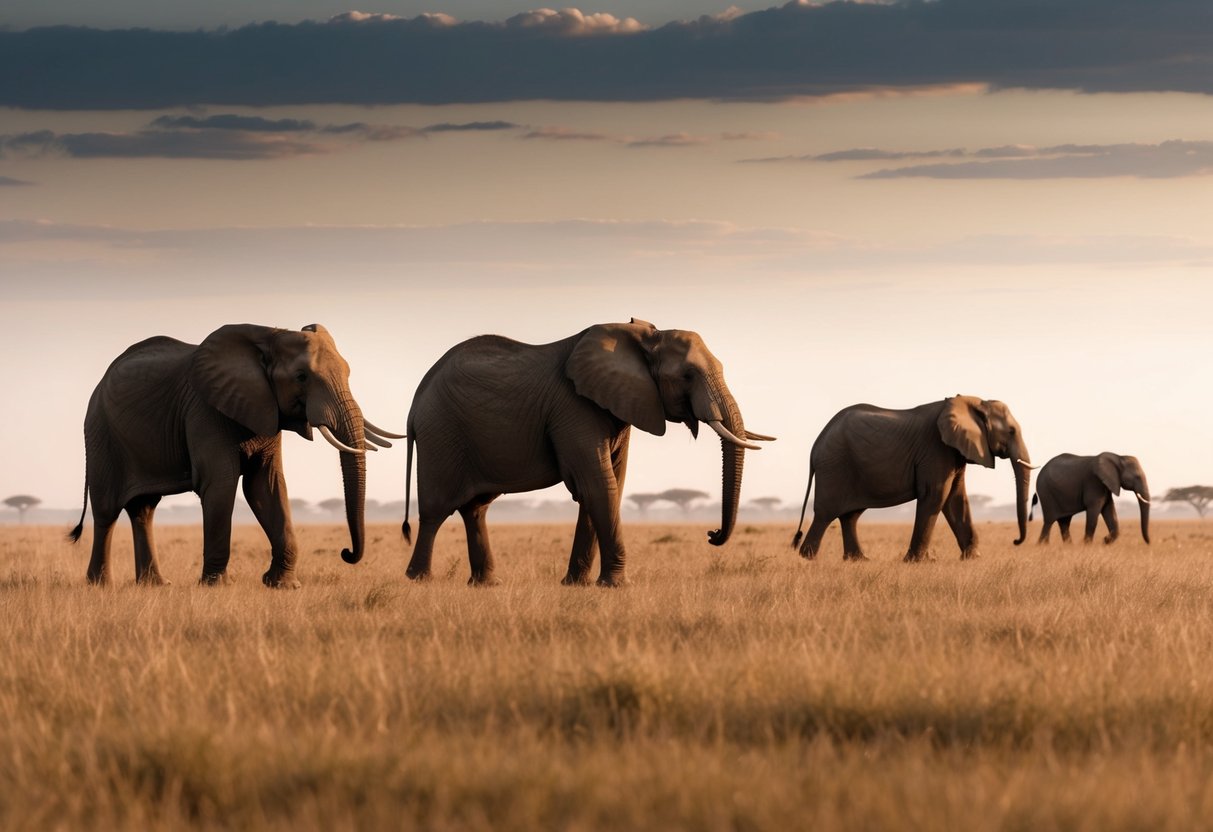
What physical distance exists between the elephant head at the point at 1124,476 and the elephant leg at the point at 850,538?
11.9 metres

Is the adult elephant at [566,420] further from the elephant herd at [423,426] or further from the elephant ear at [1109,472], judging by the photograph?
the elephant ear at [1109,472]

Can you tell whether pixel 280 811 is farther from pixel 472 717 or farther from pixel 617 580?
pixel 617 580

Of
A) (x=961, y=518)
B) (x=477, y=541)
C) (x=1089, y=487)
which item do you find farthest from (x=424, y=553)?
(x=1089, y=487)

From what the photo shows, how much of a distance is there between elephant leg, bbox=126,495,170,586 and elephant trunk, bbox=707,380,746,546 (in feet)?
21.2

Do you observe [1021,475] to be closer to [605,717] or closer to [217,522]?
[217,522]

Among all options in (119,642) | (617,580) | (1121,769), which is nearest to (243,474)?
(617,580)

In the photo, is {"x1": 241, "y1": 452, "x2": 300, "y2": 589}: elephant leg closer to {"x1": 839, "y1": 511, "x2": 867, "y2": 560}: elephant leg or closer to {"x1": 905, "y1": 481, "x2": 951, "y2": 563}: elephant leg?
{"x1": 905, "y1": 481, "x2": 951, "y2": 563}: elephant leg

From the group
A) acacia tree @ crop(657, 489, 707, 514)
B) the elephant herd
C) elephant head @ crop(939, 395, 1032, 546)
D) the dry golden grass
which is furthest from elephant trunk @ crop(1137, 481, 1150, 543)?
acacia tree @ crop(657, 489, 707, 514)

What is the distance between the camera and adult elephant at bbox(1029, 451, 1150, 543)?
37.0 m

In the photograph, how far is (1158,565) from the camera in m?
22.0

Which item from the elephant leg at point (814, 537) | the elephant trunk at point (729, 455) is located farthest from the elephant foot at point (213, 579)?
the elephant leg at point (814, 537)

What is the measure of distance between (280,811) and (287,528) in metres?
11.6

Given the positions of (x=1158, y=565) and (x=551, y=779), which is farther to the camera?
(x=1158, y=565)

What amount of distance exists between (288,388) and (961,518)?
13.1 metres
